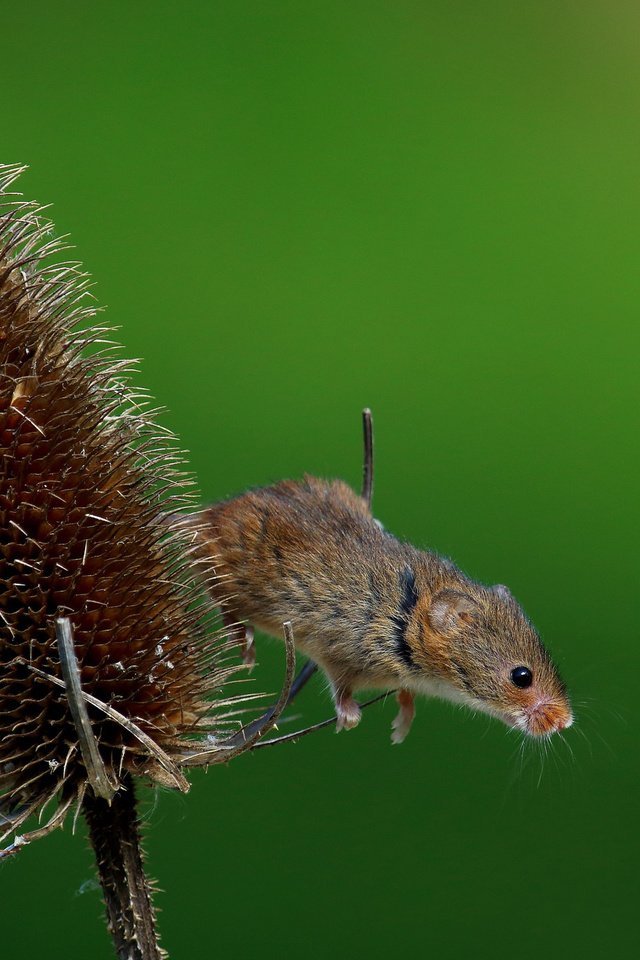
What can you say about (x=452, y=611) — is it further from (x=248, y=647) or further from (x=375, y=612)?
(x=248, y=647)

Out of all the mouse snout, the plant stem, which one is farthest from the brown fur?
the plant stem

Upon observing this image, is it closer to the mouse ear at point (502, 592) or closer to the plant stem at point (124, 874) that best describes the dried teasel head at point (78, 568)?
the plant stem at point (124, 874)

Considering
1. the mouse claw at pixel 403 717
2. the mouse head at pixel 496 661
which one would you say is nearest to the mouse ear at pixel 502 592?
the mouse head at pixel 496 661

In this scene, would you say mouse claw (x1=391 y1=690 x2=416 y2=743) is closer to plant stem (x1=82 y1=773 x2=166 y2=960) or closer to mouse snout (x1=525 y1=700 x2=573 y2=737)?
mouse snout (x1=525 y1=700 x2=573 y2=737)

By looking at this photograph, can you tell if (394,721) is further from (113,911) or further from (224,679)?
(113,911)

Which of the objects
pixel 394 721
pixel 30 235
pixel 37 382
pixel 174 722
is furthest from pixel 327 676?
pixel 30 235

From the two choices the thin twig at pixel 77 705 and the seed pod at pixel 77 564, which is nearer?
the thin twig at pixel 77 705
